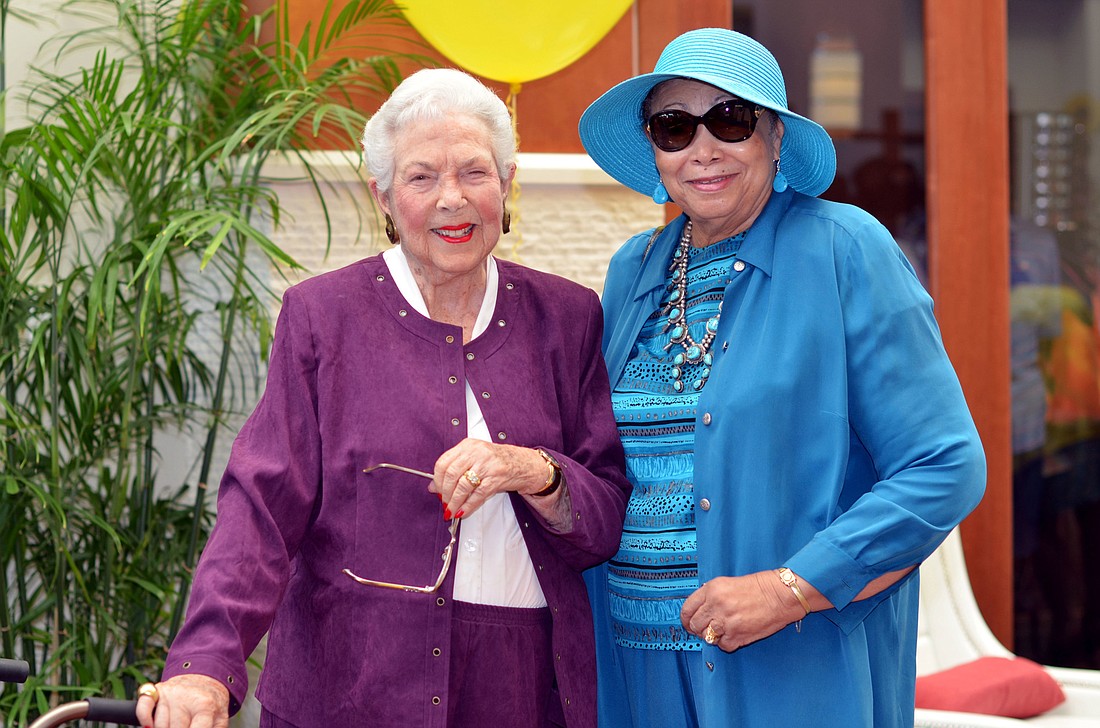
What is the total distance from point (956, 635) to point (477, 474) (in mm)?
2590

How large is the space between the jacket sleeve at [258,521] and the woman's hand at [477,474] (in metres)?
0.21

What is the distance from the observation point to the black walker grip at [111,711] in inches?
52.2

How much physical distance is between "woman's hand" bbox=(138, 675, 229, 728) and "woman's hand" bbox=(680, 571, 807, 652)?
687 mm

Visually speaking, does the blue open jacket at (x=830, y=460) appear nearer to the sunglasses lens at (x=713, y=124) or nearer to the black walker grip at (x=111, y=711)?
the sunglasses lens at (x=713, y=124)

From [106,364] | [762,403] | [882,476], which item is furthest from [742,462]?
[106,364]

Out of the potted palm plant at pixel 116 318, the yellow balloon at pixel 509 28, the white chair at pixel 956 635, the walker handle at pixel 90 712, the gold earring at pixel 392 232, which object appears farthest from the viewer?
the white chair at pixel 956 635

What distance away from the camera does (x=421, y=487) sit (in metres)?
1.71

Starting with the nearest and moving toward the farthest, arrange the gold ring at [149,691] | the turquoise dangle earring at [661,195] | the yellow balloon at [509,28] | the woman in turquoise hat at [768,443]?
the gold ring at [149,691] → the woman in turquoise hat at [768,443] → the turquoise dangle earring at [661,195] → the yellow balloon at [509,28]

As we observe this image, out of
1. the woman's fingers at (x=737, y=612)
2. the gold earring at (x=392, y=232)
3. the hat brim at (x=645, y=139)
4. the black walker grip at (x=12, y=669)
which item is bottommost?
the woman's fingers at (x=737, y=612)

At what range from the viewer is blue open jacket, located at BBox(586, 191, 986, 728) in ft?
5.47

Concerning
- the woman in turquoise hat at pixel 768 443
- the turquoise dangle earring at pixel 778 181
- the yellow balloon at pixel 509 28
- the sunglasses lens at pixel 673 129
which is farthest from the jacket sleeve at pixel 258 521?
the yellow balloon at pixel 509 28

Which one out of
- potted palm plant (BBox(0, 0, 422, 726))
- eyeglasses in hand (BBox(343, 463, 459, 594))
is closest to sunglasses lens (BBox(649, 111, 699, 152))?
eyeglasses in hand (BBox(343, 463, 459, 594))

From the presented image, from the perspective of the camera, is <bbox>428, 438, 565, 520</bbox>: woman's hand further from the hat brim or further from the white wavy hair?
the hat brim

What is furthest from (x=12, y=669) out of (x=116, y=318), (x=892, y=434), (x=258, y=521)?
(x=116, y=318)
